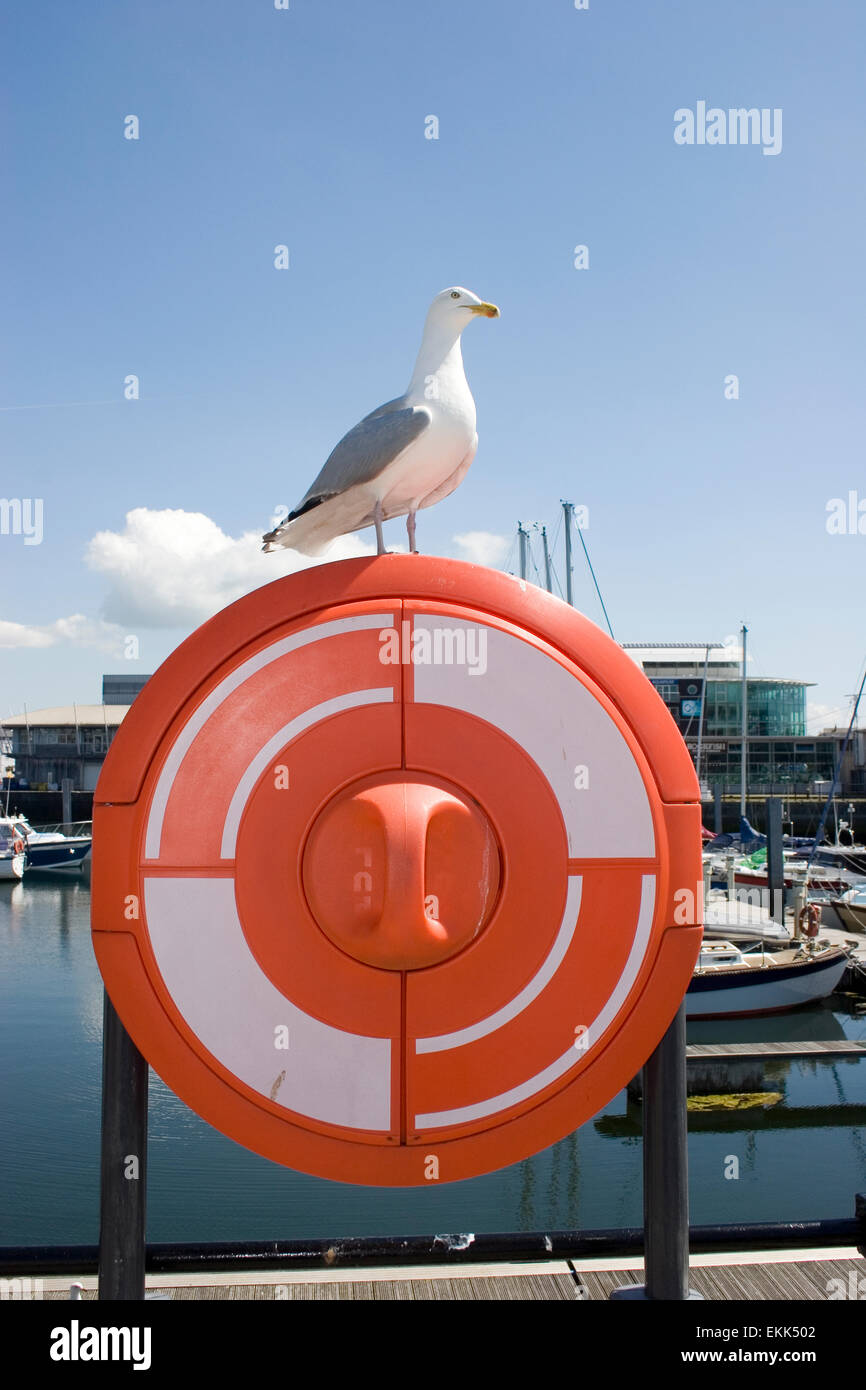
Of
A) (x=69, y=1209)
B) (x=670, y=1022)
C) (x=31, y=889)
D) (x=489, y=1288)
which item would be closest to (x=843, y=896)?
(x=69, y=1209)

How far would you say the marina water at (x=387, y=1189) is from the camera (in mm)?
11273

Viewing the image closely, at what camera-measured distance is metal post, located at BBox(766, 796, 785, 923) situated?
82.5 ft

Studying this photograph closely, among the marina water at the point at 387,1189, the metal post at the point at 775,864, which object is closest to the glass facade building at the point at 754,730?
the metal post at the point at 775,864

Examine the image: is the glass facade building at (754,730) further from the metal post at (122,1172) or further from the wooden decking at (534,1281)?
the metal post at (122,1172)

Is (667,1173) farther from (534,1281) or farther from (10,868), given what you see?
(10,868)

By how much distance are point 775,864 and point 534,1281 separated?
76.9ft

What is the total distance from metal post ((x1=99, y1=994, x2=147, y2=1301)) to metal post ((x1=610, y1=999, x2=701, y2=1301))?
860mm

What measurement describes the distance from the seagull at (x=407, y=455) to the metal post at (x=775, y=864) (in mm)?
24383

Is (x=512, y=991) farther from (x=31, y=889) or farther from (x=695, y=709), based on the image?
(x=695, y=709)

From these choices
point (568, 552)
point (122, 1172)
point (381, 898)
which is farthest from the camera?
point (568, 552)

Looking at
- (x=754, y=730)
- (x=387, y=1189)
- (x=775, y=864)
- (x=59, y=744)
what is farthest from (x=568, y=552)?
(x=59, y=744)

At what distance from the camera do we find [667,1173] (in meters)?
1.78

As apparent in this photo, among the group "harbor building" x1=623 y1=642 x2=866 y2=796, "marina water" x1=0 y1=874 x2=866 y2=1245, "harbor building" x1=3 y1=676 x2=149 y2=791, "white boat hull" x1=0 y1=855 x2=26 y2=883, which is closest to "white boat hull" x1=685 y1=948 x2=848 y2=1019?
"marina water" x1=0 y1=874 x2=866 y2=1245

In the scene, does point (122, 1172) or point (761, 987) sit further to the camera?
point (761, 987)
